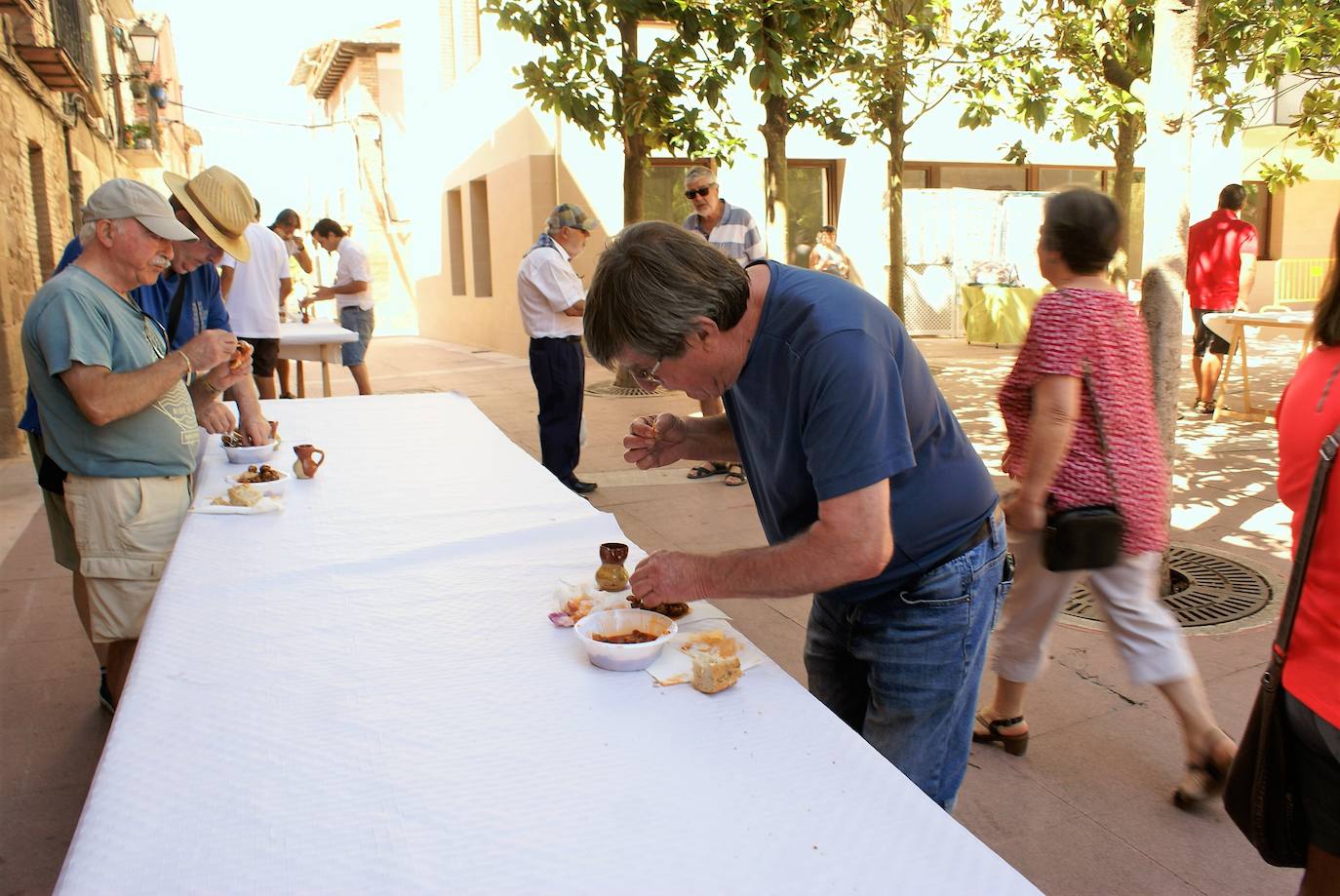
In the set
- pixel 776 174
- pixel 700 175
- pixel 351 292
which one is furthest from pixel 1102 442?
pixel 351 292

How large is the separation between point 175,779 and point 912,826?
3.23 ft

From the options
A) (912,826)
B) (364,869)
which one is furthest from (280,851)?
(912,826)

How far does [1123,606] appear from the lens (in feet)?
8.55

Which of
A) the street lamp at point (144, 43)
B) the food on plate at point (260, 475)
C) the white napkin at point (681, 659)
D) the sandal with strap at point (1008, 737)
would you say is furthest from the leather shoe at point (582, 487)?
the street lamp at point (144, 43)

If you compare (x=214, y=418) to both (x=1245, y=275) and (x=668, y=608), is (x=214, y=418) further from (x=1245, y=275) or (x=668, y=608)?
(x=1245, y=275)

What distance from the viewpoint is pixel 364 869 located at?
1161mm

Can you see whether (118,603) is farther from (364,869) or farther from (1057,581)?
(1057,581)

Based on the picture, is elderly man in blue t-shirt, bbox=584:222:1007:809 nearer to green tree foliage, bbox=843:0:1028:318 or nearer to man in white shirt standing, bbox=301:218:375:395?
green tree foliage, bbox=843:0:1028:318

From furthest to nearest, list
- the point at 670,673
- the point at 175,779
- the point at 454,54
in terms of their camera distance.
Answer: the point at 454,54, the point at 670,673, the point at 175,779

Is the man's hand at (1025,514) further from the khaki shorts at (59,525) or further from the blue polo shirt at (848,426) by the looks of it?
the khaki shorts at (59,525)

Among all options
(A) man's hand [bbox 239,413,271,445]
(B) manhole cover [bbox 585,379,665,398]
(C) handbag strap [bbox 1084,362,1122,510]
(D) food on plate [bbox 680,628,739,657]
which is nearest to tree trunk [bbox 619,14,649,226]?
(B) manhole cover [bbox 585,379,665,398]

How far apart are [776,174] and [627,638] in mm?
6672

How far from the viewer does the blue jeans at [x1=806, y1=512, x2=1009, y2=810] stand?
5.71 ft

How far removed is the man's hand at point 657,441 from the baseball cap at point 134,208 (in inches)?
56.5
